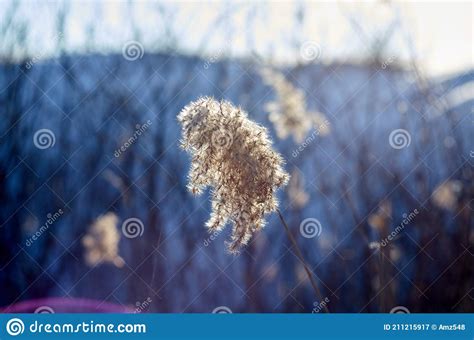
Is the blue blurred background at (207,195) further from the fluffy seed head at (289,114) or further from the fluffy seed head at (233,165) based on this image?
the fluffy seed head at (233,165)

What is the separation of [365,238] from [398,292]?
249mm

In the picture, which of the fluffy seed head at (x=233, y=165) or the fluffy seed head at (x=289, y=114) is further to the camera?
the fluffy seed head at (x=289, y=114)

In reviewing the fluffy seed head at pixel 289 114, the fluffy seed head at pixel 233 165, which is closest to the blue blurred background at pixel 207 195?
the fluffy seed head at pixel 289 114

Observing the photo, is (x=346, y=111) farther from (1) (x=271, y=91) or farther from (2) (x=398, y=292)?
(2) (x=398, y=292)

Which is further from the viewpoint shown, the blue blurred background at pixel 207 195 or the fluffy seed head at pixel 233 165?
the blue blurred background at pixel 207 195

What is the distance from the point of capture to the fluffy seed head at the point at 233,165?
1503 mm

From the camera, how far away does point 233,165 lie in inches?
59.9

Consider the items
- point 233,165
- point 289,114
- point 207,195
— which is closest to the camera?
point 233,165

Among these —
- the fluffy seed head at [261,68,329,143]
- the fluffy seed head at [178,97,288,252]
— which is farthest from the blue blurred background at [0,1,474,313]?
the fluffy seed head at [178,97,288,252]

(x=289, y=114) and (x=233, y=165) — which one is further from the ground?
(x=289, y=114)

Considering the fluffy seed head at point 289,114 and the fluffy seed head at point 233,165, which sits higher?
the fluffy seed head at point 289,114

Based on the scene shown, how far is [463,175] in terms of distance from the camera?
253cm
